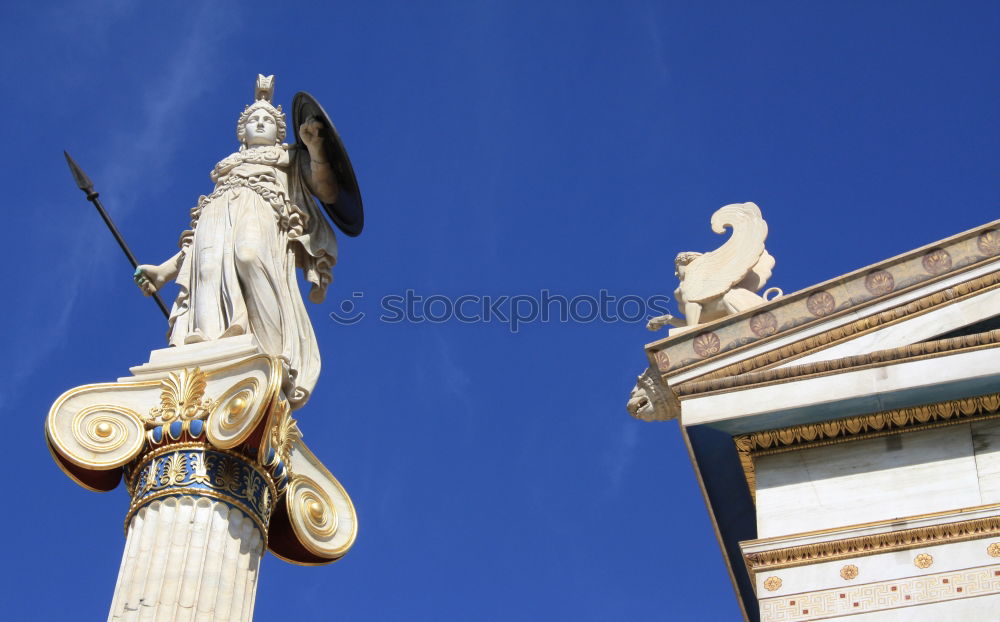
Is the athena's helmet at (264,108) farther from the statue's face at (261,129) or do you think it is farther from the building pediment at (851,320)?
the building pediment at (851,320)

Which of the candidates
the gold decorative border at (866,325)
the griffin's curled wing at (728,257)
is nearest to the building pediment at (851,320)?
the gold decorative border at (866,325)

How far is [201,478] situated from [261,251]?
274 centimetres

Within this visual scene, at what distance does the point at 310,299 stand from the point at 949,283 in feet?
21.0

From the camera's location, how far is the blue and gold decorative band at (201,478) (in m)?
14.6

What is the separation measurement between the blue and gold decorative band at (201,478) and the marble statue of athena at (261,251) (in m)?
1.04

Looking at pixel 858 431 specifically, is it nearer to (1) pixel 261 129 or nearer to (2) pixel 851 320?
(2) pixel 851 320

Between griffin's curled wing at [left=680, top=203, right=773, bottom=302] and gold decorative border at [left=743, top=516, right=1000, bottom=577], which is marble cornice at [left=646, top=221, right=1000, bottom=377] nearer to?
griffin's curled wing at [left=680, top=203, right=773, bottom=302]

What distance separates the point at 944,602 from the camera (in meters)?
12.7

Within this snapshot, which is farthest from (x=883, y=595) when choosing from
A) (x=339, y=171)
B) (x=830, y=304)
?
(x=339, y=171)

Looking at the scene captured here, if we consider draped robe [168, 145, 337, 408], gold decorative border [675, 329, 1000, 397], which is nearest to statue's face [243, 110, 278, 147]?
draped robe [168, 145, 337, 408]

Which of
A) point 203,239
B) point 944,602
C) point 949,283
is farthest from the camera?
point 203,239

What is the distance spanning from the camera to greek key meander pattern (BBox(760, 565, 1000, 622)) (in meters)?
12.7

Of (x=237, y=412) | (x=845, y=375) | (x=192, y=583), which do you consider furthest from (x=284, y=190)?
(x=845, y=375)

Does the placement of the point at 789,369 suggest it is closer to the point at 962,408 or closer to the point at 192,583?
the point at 962,408
